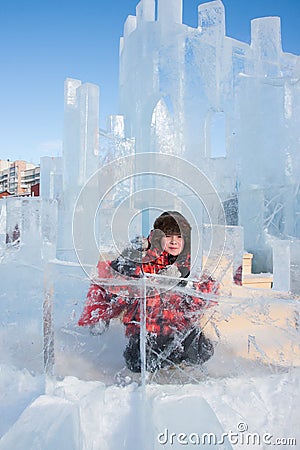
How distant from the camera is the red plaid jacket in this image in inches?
70.4

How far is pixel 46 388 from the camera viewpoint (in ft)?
5.89

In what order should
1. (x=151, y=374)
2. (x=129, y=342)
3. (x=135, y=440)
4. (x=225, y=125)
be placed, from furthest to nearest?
(x=225, y=125) → (x=129, y=342) → (x=151, y=374) → (x=135, y=440)

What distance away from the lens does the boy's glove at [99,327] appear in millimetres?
1943

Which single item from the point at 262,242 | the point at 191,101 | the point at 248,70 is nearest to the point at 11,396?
the point at 262,242

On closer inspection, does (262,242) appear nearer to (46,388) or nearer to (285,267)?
(285,267)

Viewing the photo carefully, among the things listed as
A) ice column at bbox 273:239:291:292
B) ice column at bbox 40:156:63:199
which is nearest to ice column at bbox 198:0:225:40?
ice column at bbox 273:239:291:292

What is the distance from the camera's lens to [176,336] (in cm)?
184

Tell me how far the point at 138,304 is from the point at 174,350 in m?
0.29

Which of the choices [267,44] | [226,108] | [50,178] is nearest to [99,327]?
[226,108]

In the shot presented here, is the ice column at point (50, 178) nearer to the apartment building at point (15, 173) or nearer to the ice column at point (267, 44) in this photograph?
the ice column at point (267, 44)

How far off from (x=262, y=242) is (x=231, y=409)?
3654mm

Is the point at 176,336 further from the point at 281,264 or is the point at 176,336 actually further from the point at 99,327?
the point at 281,264

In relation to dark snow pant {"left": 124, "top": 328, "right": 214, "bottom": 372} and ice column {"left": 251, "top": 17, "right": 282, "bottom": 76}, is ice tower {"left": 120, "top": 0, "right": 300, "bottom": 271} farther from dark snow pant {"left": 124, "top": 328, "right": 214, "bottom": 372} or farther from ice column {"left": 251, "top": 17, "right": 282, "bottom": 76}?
dark snow pant {"left": 124, "top": 328, "right": 214, "bottom": 372}

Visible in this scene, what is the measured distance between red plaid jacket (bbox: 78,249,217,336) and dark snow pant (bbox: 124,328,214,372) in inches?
1.7
